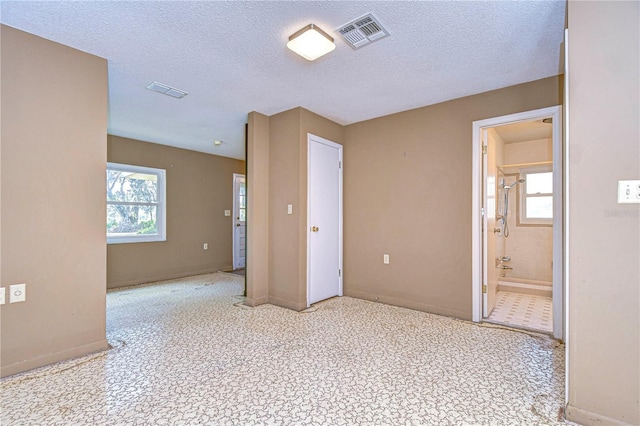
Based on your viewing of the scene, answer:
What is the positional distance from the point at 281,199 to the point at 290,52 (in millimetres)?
1775

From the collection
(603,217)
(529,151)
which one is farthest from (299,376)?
(529,151)

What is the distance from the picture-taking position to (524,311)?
351 centimetres

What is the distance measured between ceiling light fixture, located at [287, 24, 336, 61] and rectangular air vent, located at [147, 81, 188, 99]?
1509 millimetres

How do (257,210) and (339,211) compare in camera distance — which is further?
(339,211)

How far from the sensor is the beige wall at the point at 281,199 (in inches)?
141

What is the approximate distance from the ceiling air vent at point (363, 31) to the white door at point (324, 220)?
1.55 meters

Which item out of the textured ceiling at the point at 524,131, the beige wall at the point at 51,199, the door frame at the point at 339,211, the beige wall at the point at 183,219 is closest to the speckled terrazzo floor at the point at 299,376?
the beige wall at the point at 51,199

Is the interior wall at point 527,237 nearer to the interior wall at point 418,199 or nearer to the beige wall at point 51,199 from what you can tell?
the interior wall at point 418,199

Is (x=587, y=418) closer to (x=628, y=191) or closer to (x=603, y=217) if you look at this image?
(x=603, y=217)

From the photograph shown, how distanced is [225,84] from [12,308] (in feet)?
7.88

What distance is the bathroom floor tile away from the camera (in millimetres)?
3086

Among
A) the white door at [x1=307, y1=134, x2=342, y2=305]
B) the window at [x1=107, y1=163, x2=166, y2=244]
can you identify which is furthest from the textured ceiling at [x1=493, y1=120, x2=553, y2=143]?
the window at [x1=107, y1=163, x2=166, y2=244]

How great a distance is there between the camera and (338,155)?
416 cm

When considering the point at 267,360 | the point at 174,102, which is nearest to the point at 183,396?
the point at 267,360
